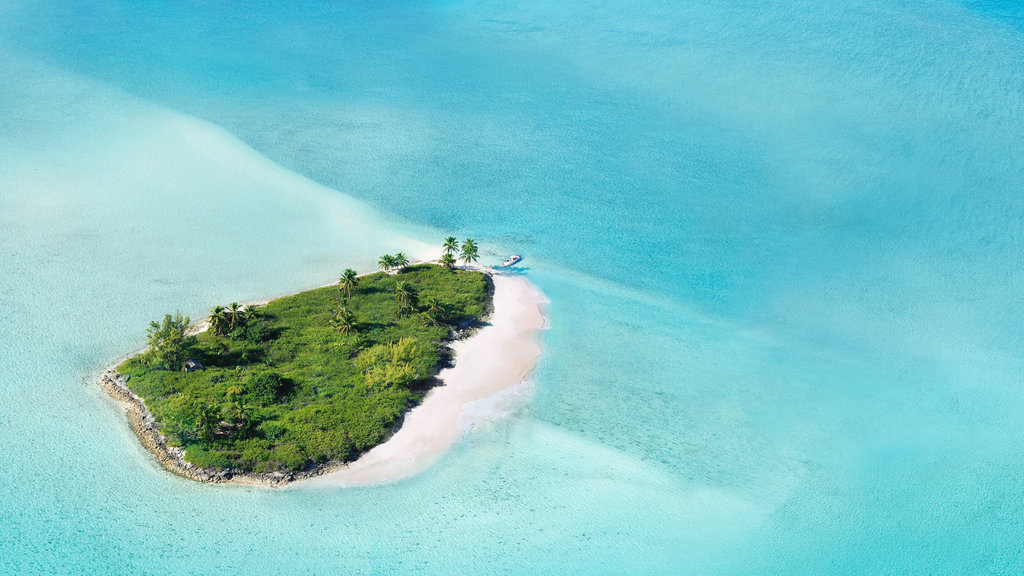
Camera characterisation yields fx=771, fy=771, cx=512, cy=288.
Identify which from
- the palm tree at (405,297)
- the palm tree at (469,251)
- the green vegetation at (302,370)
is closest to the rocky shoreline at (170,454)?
the green vegetation at (302,370)

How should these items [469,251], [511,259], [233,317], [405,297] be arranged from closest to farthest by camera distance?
[233,317], [405,297], [469,251], [511,259]

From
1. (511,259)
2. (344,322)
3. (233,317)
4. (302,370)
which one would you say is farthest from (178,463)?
(511,259)

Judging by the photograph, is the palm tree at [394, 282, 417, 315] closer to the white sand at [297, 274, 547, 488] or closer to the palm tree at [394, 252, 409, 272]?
the palm tree at [394, 252, 409, 272]

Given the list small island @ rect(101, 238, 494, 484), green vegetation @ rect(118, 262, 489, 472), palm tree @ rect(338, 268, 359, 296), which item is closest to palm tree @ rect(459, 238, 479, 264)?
small island @ rect(101, 238, 494, 484)

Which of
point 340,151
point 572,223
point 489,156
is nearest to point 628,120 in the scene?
point 489,156

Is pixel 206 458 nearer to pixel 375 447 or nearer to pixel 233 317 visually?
pixel 375 447

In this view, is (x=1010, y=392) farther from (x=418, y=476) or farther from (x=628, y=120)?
(x=628, y=120)
